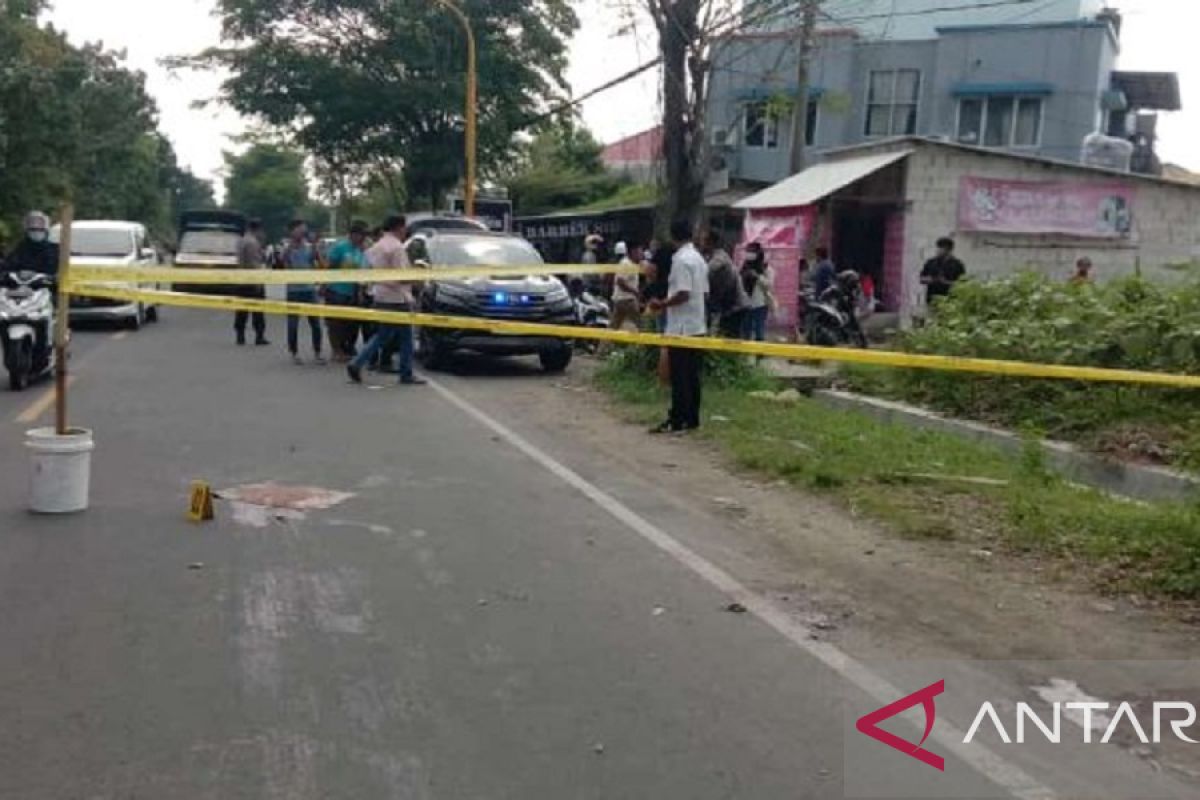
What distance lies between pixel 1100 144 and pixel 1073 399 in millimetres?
19757

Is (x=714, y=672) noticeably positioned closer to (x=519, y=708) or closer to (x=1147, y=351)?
(x=519, y=708)

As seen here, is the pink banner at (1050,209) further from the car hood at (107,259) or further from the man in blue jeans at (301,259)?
the car hood at (107,259)

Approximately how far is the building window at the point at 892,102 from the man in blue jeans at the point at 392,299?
23039 millimetres

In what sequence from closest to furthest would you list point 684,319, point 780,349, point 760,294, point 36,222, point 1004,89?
point 780,349
point 684,319
point 36,222
point 760,294
point 1004,89

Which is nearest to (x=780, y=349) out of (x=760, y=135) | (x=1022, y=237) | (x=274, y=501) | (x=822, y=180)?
(x=274, y=501)

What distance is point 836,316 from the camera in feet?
57.6

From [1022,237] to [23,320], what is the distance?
55.5 ft

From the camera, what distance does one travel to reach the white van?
20.7m

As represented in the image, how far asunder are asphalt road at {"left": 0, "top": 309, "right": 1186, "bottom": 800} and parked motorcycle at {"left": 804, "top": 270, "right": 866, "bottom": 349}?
30.5 feet

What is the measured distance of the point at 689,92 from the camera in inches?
749

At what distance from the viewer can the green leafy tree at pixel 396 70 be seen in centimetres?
3584

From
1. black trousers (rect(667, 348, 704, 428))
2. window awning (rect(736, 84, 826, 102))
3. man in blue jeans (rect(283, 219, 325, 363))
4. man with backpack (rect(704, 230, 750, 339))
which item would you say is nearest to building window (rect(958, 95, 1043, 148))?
window awning (rect(736, 84, 826, 102))

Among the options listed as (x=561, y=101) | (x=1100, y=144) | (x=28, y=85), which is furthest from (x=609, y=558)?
(x=561, y=101)

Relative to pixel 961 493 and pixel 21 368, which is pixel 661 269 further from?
pixel 21 368
